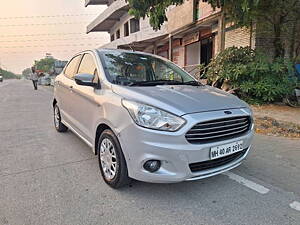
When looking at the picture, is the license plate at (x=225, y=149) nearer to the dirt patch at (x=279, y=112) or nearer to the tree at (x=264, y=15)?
the dirt patch at (x=279, y=112)

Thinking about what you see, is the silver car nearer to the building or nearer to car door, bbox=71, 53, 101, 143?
car door, bbox=71, 53, 101, 143

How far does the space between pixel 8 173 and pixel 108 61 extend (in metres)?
2.08

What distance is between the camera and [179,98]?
106 inches

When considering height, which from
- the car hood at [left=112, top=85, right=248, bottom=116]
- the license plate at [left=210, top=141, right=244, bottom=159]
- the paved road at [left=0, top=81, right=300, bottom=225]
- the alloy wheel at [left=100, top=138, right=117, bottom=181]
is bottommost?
the paved road at [left=0, top=81, right=300, bottom=225]

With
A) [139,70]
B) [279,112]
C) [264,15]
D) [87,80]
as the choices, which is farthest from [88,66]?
[264,15]

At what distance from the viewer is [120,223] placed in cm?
226

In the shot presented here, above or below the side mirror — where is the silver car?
below

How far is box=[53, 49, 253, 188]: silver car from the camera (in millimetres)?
2377

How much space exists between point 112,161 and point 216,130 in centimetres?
125

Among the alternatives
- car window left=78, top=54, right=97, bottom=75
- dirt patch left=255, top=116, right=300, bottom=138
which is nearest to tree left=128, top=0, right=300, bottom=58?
dirt patch left=255, top=116, right=300, bottom=138

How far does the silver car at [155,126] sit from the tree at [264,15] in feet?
14.7

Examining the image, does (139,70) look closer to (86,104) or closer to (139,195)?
(86,104)

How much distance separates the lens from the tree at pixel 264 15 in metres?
7.23

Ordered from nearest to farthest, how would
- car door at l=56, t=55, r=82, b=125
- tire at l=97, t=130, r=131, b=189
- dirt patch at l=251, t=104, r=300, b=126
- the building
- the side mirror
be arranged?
A: 1. tire at l=97, t=130, r=131, b=189
2. the side mirror
3. car door at l=56, t=55, r=82, b=125
4. dirt patch at l=251, t=104, r=300, b=126
5. the building
